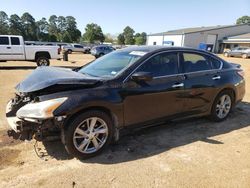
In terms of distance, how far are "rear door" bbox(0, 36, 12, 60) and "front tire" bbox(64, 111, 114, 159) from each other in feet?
44.0

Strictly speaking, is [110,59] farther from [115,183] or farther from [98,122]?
[115,183]

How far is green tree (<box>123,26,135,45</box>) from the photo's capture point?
87562mm

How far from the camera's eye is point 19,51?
15.4m

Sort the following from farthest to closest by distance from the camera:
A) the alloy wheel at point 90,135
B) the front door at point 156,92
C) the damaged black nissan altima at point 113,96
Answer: the front door at point 156,92 → the alloy wheel at point 90,135 → the damaged black nissan altima at point 113,96

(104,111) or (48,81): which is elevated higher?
(48,81)

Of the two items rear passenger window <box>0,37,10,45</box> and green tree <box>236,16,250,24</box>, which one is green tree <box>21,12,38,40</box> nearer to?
rear passenger window <box>0,37,10,45</box>

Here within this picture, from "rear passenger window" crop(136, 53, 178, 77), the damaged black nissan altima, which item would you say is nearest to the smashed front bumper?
the damaged black nissan altima

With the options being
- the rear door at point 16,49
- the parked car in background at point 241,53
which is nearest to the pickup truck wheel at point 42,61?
the rear door at point 16,49

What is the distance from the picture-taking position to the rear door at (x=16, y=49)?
15305 mm

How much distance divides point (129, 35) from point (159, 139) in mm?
91981

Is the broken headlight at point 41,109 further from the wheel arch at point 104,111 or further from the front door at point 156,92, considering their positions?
the front door at point 156,92

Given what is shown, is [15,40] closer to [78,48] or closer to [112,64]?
[112,64]

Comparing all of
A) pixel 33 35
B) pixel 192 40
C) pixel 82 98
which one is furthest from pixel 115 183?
pixel 33 35

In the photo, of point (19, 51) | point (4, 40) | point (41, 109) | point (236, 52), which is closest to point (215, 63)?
point (41, 109)
